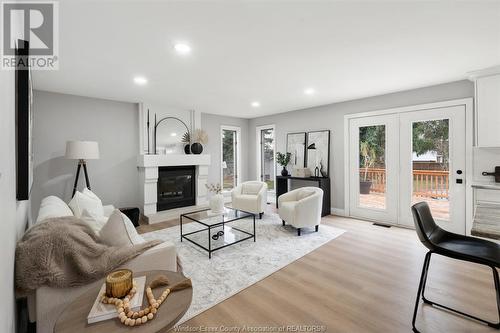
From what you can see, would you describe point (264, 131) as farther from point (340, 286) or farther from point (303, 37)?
point (340, 286)

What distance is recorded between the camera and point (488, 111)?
3.11 metres

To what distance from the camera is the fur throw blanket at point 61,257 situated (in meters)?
1.42

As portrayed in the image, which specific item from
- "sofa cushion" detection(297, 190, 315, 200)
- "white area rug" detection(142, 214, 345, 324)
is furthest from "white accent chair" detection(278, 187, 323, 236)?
"white area rug" detection(142, 214, 345, 324)

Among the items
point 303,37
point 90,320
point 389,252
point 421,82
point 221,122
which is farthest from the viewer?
point 221,122

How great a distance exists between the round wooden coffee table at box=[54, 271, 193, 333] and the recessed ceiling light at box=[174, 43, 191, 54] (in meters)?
2.18

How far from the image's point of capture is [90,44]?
2.32 meters

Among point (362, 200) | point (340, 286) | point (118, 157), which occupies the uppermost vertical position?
point (118, 157)

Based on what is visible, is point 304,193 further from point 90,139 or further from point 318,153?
point 90,139

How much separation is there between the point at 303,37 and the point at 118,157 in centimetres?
411

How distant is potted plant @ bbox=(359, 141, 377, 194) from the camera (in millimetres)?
4535

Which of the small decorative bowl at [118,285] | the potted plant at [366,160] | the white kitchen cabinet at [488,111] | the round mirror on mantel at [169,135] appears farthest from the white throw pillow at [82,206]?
the white kitchen cabinet at [488,111]

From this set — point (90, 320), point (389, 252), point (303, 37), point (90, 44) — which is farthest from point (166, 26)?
point (389, 252)

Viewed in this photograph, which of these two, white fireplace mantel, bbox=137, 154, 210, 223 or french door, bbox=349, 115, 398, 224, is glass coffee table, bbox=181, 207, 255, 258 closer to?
white fireplace mantel, bbox=137, 154, 210, 223

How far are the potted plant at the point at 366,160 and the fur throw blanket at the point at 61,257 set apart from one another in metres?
4.29
